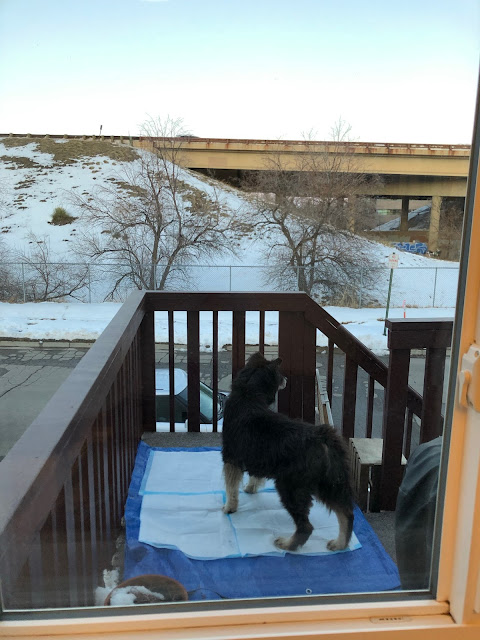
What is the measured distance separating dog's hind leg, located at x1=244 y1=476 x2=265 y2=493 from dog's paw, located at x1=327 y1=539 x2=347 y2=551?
33 cm

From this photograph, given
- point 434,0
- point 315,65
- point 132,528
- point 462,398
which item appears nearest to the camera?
point 462,398

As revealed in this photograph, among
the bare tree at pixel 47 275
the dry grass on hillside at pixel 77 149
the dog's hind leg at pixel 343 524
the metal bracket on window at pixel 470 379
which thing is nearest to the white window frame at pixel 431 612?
the metal bracket on window at pixel 470 379

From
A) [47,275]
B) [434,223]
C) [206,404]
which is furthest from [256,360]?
[434,223]

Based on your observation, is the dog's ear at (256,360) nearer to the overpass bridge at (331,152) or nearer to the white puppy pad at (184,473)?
the white puppy pad at (184,473)

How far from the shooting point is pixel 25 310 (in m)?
0.79

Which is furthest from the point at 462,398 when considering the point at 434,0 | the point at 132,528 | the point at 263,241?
the point at 132,528

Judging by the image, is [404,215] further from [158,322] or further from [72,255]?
[158,322]

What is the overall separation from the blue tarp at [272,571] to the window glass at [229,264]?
1 centimetres

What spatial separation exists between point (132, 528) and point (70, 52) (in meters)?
1.29

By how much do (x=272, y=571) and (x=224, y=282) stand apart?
0.90 m

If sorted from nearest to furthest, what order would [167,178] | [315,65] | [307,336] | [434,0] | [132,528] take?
[434,0] < [315,65] < [167,178] < [132,528] < [307,336]

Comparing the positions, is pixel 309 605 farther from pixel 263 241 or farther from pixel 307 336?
pixel 307 336

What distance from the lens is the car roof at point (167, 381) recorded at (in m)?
2.32

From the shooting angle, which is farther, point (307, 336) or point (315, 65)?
point (307, 336)
